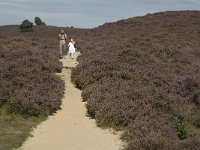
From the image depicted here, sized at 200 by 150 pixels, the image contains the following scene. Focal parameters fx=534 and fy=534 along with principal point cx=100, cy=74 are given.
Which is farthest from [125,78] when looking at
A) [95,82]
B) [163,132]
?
[163,132]

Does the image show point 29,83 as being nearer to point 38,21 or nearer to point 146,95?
point 146,95

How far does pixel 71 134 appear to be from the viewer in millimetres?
17594

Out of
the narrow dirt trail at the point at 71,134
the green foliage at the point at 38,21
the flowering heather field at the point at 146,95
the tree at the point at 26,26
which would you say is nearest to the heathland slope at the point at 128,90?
the flowering heather field at the point at 146,95

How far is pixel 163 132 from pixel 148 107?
2543mm

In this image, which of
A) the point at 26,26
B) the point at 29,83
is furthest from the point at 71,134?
the point at 26,26

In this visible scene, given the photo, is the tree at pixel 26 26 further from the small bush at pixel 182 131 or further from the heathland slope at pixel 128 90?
the small bush at pixel 182 131

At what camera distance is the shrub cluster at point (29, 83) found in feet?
65.3

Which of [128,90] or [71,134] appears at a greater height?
[128,90]

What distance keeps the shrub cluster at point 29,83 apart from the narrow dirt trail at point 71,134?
67 centimetres

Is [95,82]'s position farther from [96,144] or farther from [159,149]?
[159,149]

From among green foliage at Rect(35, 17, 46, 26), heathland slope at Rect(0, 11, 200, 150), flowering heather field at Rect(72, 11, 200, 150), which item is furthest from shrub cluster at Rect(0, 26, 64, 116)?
green foliage at Rect(35, 17, 46, 26)

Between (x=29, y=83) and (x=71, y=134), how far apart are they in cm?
552

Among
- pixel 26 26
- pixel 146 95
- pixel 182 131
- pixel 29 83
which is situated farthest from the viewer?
pixel 26 26

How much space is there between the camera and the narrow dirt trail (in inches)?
637
